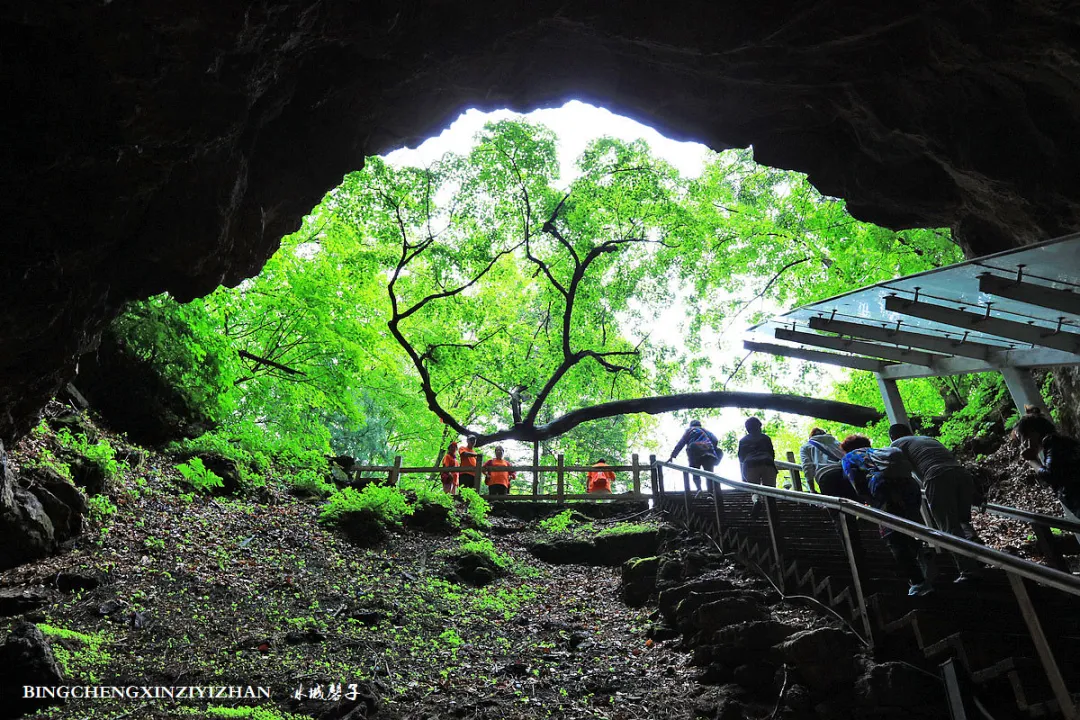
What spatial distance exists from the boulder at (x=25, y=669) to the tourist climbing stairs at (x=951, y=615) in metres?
5.64

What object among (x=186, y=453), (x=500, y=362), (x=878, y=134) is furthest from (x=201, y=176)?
(x=500, y=362)

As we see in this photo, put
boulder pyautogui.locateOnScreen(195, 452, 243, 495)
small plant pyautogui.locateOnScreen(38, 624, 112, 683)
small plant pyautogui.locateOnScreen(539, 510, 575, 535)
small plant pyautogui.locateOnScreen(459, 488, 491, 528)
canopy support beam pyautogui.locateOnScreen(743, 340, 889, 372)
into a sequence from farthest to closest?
small plant pyautogui.locateOnScreen(539, 510, 575, 535) → small plant pyautogui.locateOnScreen(459, 488, 491, 528) → canopy support beam pyautogui.locateOnScreen(743, 340, 889, 372) → boulder pyautogui.locateOnScreen(195, 452, 243, 495) → small plant pyautogui.locateOnScreen(38, 624, 112, 683)

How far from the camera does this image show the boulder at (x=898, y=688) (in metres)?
3.59

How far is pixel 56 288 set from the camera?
4.80 meters

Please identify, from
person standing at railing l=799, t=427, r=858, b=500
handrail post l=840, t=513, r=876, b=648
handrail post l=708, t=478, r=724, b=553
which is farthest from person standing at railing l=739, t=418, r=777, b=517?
handrail post l=840, t=513, r=876, b=648

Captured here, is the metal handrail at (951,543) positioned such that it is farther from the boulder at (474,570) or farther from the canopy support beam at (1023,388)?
the boulder at (474,570)

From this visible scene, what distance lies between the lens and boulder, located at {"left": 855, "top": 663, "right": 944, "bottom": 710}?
359cm

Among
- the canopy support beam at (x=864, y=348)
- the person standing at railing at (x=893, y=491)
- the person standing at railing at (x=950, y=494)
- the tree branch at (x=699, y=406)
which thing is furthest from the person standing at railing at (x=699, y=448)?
the person standing at railing at (x=950, y=494)

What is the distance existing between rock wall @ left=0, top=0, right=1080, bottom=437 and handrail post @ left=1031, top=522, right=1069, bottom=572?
10.3 feet

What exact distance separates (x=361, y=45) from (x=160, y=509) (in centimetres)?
644

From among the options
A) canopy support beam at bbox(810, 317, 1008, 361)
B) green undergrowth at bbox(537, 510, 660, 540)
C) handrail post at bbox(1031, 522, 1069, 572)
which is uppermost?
canopy support beam at bbox(810, 317, 1008, 361)

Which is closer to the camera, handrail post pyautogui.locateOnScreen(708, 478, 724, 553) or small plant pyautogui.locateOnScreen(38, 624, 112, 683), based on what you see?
small plant pyautogui.locateOnScreen(38, 624, 112, 683)

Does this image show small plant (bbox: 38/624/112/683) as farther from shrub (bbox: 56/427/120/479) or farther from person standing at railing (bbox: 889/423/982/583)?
person standing at railing (bbox: 889/423/982/583)

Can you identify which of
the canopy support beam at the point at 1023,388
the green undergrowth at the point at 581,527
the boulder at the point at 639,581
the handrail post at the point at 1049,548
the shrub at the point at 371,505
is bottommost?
the boulder at the point at 639,581
